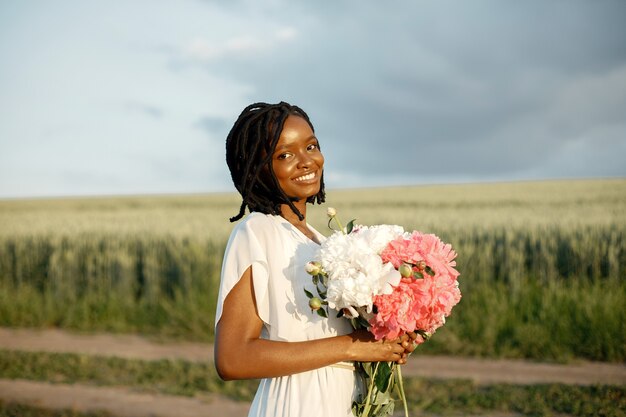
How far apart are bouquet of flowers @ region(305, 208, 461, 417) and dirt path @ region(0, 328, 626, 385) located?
585cm

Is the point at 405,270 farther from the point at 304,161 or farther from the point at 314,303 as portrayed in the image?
the point at 304,161

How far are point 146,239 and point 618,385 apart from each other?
8.53 m

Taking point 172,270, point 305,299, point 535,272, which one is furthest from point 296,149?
point 172,270

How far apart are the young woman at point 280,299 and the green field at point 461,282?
7.18 meters

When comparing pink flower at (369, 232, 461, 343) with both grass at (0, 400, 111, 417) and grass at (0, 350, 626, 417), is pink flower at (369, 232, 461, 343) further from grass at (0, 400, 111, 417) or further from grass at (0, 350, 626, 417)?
grass at (0, 400, 111, 417)

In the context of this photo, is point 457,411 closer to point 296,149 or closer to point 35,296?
point 296,149

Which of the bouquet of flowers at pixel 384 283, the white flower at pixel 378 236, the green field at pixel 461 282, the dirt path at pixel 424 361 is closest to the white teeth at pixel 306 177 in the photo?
the bouquet of flowers at pixel 384 283

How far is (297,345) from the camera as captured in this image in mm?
2229

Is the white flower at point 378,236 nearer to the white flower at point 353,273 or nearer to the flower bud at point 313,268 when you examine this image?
the white flower at point 353,273

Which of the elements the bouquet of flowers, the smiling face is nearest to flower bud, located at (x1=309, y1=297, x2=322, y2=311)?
the bouquet of flowers

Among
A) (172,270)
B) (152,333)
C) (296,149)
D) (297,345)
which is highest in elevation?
(296,149)

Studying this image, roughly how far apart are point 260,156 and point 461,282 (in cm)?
867

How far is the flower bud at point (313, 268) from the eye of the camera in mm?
2193

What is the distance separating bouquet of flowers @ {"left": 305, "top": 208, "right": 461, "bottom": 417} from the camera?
2172 mm
